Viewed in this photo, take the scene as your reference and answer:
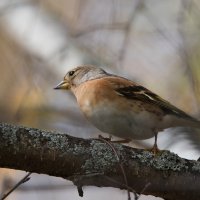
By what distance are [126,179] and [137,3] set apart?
1706 mm

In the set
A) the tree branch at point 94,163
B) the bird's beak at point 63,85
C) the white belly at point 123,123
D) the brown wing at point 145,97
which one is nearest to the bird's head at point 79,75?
the bird's beak at point 63,85

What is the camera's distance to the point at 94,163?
8.69 ft

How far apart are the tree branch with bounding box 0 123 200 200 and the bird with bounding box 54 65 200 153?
2.16ft

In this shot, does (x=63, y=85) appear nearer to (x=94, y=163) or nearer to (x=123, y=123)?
(x=123, y=123)

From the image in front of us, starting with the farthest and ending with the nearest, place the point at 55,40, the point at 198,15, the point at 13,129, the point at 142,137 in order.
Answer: the point at 55,40, the point at 198,15, the point at 142,137, the point at 13,129

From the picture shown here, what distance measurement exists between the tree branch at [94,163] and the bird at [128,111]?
66 cm

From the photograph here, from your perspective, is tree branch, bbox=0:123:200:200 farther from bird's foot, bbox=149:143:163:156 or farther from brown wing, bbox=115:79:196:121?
brown wing, bbox=115:79:196:121

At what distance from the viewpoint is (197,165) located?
2922 mm

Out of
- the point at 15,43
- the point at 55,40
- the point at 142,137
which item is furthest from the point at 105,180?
the point at 15,43

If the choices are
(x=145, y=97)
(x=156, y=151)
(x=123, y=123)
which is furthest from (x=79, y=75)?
(x=156, y=151)

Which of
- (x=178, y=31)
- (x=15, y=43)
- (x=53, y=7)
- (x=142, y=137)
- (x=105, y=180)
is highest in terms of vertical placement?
(x=53, y=7)

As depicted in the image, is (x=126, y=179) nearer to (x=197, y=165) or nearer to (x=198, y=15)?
(x=197, y=165)

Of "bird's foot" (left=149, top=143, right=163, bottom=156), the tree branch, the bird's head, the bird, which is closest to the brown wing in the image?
the bird

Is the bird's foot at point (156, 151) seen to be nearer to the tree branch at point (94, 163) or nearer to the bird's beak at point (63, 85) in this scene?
the tree branch at point (94, 163)
